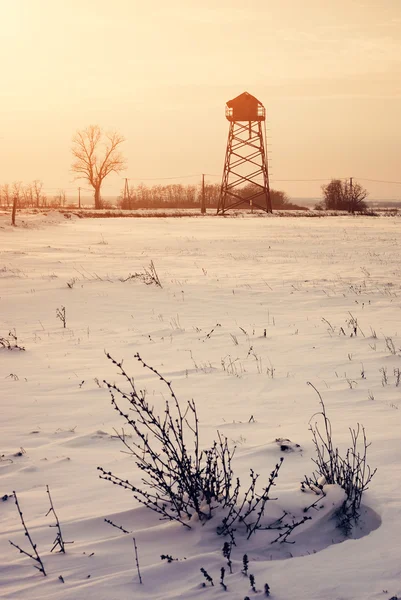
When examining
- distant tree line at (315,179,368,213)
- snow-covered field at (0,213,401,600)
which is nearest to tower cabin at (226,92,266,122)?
distant tree line at (315,179,368,213)

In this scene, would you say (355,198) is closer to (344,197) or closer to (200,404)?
(344,197)

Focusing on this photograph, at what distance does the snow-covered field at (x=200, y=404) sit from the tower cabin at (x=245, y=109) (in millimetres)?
30999

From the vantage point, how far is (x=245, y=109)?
43781mm

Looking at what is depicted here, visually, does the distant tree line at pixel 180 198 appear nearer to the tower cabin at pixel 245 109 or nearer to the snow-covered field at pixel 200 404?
the tower cabin at pixel 245 109

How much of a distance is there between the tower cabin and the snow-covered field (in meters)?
31.0

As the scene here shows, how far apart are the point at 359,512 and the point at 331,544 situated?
0.35 meters

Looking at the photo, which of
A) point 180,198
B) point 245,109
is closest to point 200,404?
point 245,109

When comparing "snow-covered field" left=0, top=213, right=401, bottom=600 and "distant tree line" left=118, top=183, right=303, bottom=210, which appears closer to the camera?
"snow-covered field" left=0, top=213, right=401, bottom=600

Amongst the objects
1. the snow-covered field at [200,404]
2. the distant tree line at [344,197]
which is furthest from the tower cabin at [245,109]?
the snow-covered field at [200,404]

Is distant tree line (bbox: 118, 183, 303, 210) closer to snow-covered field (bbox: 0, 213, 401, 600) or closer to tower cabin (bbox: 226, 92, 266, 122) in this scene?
tower cabin (bbox: 226, 92, 266, 122)

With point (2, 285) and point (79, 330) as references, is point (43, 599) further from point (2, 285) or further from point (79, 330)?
point (2, 285)

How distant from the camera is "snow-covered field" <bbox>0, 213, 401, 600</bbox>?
2.78 metres

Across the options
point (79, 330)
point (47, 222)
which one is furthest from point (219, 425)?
point (47, 222)

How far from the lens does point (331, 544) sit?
119 inches
